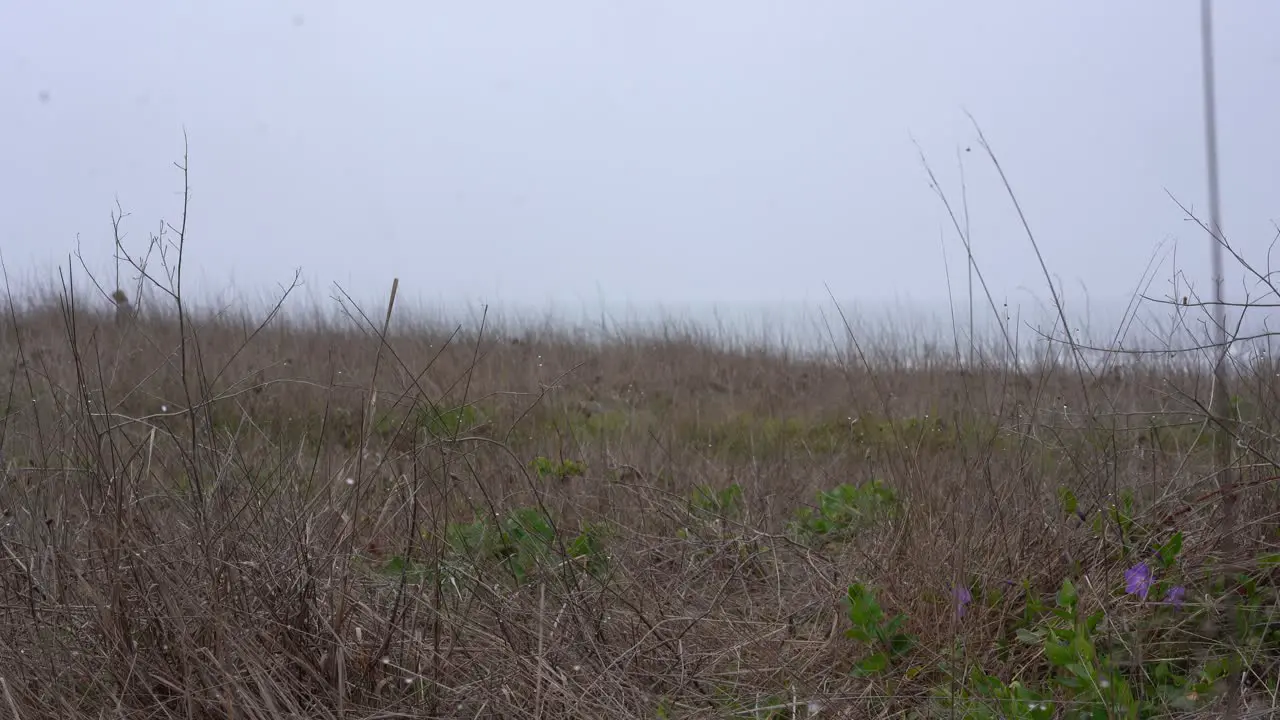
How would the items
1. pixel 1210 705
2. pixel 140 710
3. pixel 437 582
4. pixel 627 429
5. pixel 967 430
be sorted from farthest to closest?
pixel 627 429
pixel 967 430
pixel 437 582
pixel 140 710
pixel 1210 705

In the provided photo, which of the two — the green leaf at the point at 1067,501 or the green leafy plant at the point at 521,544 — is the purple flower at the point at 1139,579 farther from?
the green leafy plant at the point at 521,544

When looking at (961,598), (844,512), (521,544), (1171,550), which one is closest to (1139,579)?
(1171,550)

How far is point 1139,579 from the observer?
176 centimetres

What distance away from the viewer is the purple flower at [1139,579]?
176 centimetres

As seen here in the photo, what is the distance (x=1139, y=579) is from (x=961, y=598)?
34 centimetres

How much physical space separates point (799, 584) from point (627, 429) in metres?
2.25

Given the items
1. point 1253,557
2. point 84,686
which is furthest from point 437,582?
point 1253,557

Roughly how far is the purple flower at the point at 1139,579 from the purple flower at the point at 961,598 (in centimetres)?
29

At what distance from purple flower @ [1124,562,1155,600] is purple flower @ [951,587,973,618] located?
292 millimetres

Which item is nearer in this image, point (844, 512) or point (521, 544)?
point (521, 544)

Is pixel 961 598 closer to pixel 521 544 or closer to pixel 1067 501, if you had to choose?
pixel 1067 501

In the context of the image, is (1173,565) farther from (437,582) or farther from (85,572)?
(85,572)

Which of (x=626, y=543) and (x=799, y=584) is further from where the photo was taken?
(x=626, y=543)

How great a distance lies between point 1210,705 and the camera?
1486 mm
